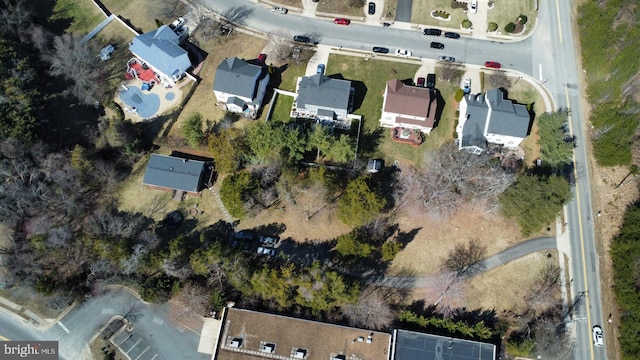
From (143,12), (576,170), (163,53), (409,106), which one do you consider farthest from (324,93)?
(576,170)

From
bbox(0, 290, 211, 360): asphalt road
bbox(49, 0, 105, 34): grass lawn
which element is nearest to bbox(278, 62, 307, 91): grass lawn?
bbox(49, 0, 105, 34): grass lawn

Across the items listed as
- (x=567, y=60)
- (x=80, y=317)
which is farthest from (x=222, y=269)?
(x=567, y=60)

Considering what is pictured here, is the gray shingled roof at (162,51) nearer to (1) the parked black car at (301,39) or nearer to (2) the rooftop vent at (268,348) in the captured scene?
(1) the parked black car at (301,39)

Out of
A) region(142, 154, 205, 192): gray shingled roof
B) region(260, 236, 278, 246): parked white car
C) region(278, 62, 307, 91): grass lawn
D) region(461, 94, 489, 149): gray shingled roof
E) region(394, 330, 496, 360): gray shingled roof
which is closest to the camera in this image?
region(394, 330, 496, 360): gray shingled roof

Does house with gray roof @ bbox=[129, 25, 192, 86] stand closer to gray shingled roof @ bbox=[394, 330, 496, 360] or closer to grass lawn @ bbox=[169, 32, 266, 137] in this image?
grass lawn @ bbox=[169, 32, 266, 137]

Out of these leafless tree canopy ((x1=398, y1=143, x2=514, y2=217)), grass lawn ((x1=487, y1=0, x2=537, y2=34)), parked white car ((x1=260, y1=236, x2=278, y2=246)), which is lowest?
parked white car ((x1=260, y1=236, x2=278, y2=246))

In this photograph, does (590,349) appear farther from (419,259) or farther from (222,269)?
(222,269)

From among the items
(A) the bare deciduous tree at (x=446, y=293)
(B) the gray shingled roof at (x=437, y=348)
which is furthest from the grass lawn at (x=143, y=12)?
(B) the gray shingled roof at (x=437, y=348)
